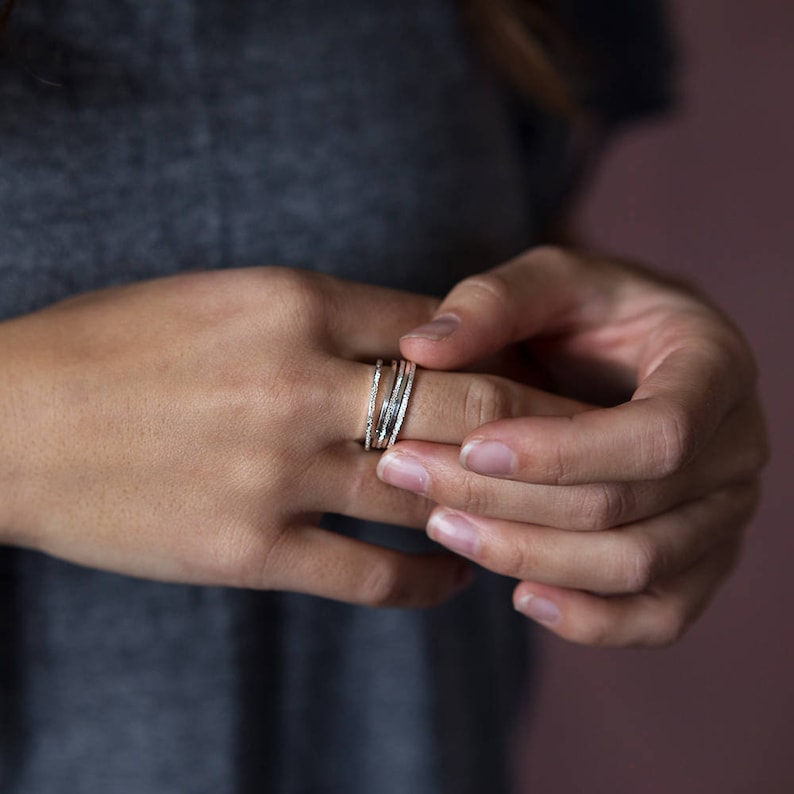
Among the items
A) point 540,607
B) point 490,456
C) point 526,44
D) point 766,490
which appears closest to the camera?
point 490,456

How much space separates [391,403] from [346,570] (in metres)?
0.14

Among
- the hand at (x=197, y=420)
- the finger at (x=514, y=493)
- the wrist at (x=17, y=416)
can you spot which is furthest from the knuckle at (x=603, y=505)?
the wrist at (x=17, y=416)

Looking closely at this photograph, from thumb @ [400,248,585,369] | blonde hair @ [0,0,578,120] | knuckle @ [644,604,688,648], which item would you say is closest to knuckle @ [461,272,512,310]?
thumb @ [400,248,585,369]

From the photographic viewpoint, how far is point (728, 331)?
69 cm

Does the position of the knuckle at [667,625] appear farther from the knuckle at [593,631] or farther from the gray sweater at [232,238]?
the gray sweater at [232,238]

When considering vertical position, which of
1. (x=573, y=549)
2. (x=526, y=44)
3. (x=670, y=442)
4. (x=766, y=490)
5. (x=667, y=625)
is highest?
(x=526, y=44)

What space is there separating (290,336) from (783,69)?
Result: 1.52 m

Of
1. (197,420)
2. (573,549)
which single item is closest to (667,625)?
(573,549)

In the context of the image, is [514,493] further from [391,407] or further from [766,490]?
[766,490]

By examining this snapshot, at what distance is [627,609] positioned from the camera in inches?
27.0

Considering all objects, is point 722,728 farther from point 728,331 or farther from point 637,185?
point 728,331

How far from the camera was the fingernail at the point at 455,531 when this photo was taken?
1.95 feet

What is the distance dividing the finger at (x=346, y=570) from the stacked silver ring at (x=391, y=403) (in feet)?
0.29

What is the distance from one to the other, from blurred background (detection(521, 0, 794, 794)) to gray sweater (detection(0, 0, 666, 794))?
98 cm
